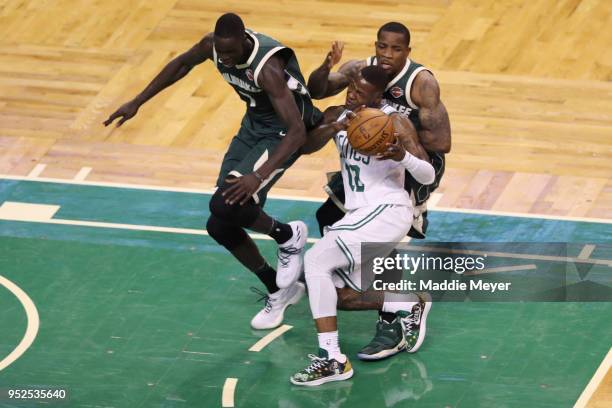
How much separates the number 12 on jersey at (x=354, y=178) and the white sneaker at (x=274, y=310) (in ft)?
4.26

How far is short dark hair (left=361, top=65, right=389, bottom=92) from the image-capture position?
35.2 ft

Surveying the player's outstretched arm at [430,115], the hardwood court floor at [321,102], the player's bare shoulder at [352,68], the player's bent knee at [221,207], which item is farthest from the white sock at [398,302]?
the hardwood court floor at [321,102]

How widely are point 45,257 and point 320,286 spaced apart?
331 centimetres

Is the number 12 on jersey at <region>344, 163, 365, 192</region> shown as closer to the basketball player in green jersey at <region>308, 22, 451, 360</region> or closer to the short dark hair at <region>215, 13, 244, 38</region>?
the basketball player in green jersey at <region>308, 22, 451, 360</region>

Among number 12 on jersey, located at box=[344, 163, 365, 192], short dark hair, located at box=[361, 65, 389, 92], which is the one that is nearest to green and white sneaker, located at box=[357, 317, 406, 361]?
number 12 on jersey, located at box=[344, 163, 365, 192]

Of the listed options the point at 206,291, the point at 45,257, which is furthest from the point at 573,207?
the point at 45,257

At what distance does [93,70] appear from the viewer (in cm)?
1697

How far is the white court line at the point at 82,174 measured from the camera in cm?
1442

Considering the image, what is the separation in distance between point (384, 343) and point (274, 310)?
3.49 ft

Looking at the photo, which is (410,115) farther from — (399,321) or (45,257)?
(45,257)

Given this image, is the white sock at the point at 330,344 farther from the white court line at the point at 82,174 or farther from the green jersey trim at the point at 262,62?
the white court line at the point at 82,174

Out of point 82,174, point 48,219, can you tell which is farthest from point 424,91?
point 82,174

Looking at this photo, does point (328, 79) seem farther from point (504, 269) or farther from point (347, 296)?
point (504, 269)

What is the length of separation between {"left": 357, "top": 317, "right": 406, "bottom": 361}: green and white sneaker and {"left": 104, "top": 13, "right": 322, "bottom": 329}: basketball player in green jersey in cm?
91
